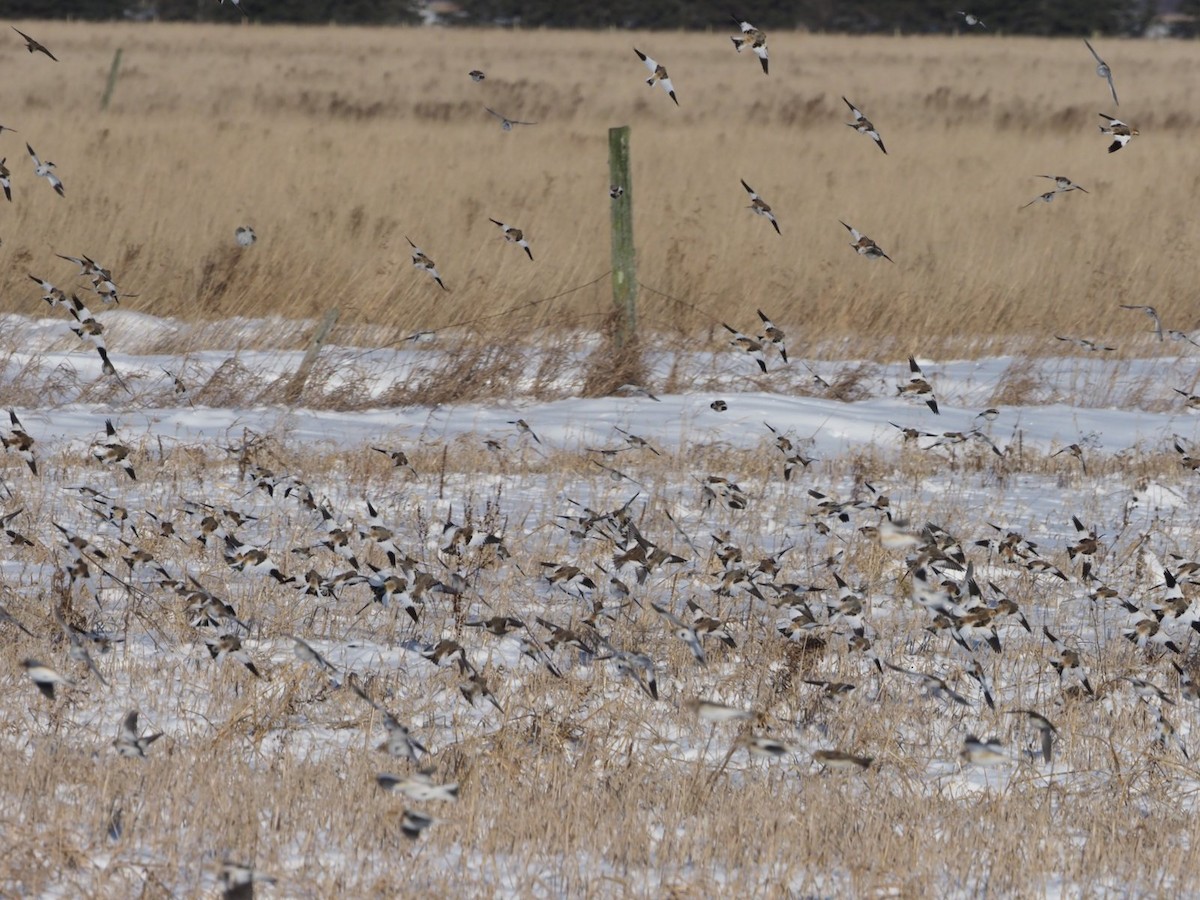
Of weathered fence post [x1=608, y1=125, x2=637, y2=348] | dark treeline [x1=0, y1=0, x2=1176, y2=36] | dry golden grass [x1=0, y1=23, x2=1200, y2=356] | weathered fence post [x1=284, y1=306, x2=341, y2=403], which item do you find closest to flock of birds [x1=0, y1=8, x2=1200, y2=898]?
weathered fence post [x1=284, y1=306, x2=341, y2=403]

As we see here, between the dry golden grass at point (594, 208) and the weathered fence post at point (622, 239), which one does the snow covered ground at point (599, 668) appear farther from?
the dry golden grass at point (594, 208)

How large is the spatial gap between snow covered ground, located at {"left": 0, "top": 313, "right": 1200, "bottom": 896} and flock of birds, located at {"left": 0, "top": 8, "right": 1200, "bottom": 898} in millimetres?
21

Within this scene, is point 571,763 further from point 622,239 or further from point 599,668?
point 622,239

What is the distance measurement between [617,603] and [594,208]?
7.95m

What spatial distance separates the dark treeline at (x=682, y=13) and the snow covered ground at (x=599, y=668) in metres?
40.6

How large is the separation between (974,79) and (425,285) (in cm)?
2083

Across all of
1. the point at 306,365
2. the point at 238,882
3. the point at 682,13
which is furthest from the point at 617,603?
the point at 682,13

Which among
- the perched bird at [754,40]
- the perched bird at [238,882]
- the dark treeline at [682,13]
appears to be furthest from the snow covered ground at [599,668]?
the dark treeline at [682,13]

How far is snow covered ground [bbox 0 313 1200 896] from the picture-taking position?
3242mm

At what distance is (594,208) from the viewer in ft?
41.3

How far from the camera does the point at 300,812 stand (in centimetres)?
333

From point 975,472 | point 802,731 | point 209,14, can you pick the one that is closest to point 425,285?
point 975,472

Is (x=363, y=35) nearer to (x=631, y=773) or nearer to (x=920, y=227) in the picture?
(x=920, y=227)

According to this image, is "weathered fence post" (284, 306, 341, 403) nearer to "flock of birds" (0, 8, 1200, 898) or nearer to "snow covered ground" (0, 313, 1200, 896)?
"snow covered ground" (0, 313, 1200, 896)
